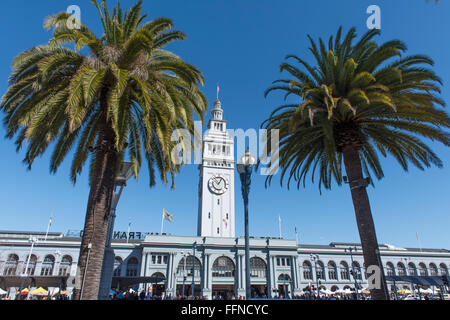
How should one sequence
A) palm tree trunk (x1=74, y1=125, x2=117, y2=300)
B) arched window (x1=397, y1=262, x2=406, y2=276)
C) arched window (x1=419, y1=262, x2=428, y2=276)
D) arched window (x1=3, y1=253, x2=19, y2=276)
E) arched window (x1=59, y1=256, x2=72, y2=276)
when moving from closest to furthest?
palm tree trunk (x1=74, y1=125, x2=117, y2=300), arched window (x1=3, y1=253, x2=19, y2=276), arched window (x1=59, y1=256, x2=72, y2=276), arched window (x1=397, y1=262, x2=406, y2=276), arched window (x1=419, y1=262, x2=428, y2=276)

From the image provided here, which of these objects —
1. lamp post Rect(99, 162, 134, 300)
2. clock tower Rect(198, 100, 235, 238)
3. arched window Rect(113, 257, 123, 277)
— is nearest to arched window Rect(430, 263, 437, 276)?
clock tower Rect(198, 100, 235, 238)

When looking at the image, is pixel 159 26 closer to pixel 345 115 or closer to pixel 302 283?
pixel 345 115

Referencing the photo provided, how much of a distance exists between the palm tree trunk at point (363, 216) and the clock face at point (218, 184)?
57058 mm

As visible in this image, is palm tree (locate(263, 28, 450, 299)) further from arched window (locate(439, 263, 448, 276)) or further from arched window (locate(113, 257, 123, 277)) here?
arched window (locate(439, 263, 448, 276))

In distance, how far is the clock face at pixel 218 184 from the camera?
2776 inches

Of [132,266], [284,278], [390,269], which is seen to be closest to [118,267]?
[132,266]

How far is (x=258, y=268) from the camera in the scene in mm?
59281

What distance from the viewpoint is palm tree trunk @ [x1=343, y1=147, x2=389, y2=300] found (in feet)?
39.0

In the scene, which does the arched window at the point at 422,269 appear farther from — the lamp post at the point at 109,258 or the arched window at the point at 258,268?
the lamp post at the point at 109,258

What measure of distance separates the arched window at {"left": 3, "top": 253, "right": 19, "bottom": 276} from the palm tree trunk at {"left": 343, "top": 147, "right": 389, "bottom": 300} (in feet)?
206

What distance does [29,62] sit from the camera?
11852mm

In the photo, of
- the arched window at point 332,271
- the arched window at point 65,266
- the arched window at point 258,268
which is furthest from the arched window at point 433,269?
the arched window at point 65,266
